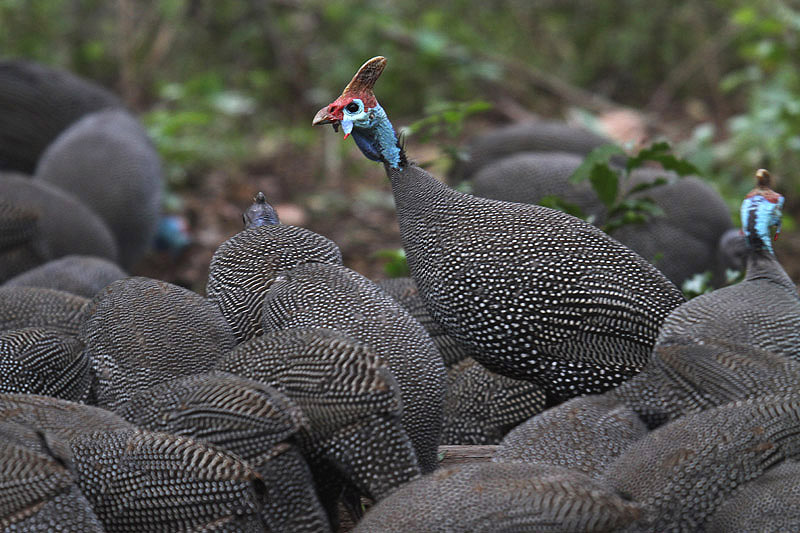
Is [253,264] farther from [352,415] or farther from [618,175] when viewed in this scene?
[618,175]

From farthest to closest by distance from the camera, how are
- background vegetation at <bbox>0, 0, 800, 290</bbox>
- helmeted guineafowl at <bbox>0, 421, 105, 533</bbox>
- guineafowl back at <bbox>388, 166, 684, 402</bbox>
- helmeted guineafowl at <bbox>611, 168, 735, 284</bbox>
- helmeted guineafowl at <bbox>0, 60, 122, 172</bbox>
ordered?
1. background vegetation at <bbox>0, 0, 800, 290</bbox>
2. helmeted guineafowl at <bbox>0, 60, 122, 172</bbox>
3. helmeted guineafowl at <bbox>611, 168, 735, 284</bbox>
4. guineafowl back at <bbox>388, 166, 684, 402</bbox>
5. helmeted guineafowl at <bbox>0, 421, 105, 533</bbox>

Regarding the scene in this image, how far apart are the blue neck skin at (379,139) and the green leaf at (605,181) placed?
2.98 ft

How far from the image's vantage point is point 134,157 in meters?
4.55

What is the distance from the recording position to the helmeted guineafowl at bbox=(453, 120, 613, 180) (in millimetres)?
4297

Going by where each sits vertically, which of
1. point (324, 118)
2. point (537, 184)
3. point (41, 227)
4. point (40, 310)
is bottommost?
point (41, 227)

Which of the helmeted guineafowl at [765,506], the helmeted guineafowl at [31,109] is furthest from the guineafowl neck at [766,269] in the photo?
the helmeted guineafowl at [31,109]

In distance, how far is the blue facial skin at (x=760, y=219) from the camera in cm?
214

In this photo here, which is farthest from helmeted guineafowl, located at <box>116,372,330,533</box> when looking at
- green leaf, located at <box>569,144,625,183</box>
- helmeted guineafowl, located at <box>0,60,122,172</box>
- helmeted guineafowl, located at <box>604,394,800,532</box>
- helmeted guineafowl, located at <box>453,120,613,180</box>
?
helmeted guineafowl, located at <box>0,60,122,172</box>

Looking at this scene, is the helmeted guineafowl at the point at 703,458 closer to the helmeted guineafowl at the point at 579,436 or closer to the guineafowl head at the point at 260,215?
the helmeted guineafowl at the point at 579,436

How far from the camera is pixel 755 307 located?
79.4 inches

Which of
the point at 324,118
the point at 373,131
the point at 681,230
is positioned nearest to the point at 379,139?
the point at 373,131

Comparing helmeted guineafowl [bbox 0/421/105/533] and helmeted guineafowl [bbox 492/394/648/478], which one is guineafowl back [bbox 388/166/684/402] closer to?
helmeted guineafowl [bbox 492/394/648/478]

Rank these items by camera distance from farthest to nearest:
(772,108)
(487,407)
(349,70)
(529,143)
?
(349,70) < (772,108) < (529,143) < (487,407)

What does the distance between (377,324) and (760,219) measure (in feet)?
2.72
